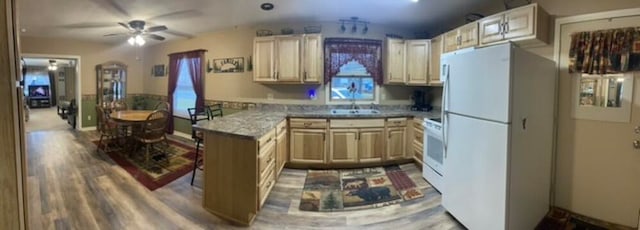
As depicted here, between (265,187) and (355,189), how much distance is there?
109 cm

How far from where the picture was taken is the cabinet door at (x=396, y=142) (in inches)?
175

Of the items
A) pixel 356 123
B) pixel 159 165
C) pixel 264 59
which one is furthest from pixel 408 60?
pixel 159 165

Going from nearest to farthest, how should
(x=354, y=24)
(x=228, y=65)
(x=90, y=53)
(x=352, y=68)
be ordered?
1. (x=354, y=24)
2. (x=352, y=68)
3. (x=228, y=65)
4. (x=90, y=53)

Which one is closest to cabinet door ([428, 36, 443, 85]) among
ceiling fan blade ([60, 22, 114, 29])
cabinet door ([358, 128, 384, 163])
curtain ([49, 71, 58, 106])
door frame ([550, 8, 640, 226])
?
cabinet door ([358, 128, 384, 163])

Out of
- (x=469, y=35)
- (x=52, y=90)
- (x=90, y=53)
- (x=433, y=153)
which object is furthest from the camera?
(x=52, y=90)

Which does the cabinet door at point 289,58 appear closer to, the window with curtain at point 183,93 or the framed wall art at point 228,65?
Answer: the framed wall art at point 228,65

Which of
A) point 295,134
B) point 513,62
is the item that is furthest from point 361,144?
point 513,62

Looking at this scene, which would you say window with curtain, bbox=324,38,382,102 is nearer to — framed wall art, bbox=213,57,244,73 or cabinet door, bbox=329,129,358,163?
cabinet door, bbox=329,129,358,163

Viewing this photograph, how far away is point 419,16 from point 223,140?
3.24m

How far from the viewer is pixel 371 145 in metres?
4.38

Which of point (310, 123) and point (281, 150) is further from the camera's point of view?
point (310, 123)

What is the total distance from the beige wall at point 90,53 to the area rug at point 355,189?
594 centimetres

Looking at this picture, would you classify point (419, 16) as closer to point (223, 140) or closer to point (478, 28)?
point (478, 28)

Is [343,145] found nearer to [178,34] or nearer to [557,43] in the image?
[557,43]
